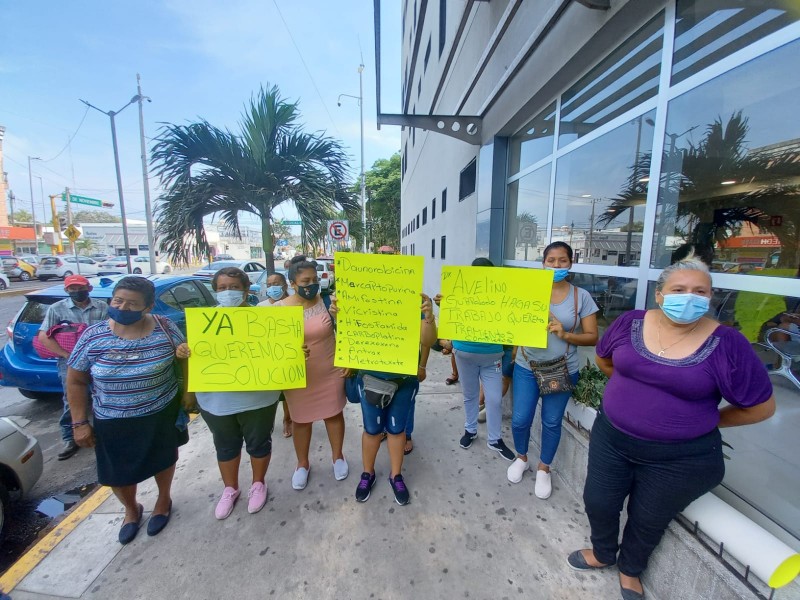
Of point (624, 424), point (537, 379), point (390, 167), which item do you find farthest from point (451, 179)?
point (390, 167)

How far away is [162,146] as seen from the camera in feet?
14.7

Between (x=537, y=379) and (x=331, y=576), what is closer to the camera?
(x=331, y=576)

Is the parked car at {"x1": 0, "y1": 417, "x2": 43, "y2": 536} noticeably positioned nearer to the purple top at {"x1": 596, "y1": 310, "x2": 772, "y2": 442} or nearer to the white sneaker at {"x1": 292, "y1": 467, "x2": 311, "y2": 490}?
the white sneaker at {"x1": 292, "y1": 467, "x2": 311, "y2": 490}

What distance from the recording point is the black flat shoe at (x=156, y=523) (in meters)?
2.12

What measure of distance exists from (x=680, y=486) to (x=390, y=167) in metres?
33.5

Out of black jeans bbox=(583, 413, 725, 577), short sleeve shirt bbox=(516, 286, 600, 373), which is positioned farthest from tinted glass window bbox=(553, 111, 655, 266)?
black jeans bbox=(583, 413, 725, 577)

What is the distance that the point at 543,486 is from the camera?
7.79 feet

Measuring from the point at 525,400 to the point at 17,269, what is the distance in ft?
97.4

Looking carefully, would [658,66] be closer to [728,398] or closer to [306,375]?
[728,398]

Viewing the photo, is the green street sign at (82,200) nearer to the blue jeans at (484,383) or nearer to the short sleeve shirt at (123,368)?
the short sleeve shirt at (123,368)

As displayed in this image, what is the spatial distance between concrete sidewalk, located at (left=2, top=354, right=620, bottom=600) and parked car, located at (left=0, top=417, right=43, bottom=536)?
1.30 feet

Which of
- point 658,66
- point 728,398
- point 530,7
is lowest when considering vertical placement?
point 728,398

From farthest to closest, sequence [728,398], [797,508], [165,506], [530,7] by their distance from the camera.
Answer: [530,7] → [165,506] → [797,508] → [728,398]

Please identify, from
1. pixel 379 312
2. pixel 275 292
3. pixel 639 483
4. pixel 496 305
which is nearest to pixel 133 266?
pixel 275 292
